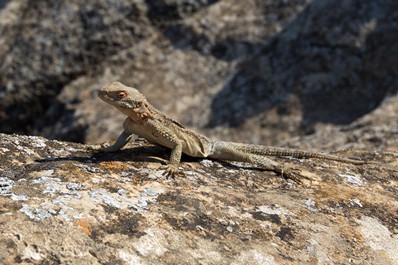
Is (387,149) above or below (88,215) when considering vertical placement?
above

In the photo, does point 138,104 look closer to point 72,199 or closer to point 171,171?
point 171,171

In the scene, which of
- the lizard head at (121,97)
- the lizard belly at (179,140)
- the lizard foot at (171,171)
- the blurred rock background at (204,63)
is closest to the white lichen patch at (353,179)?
the lizard belly at (179,140)

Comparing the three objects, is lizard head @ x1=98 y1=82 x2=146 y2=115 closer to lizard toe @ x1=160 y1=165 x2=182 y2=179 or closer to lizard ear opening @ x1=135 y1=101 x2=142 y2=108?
lizard ear opening @ x1=135 y1=101 x2=142 y2=108

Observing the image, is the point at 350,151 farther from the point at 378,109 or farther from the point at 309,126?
the point at 309,126

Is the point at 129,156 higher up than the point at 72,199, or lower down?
higher up

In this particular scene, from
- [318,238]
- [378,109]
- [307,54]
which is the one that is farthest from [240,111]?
[318,238]

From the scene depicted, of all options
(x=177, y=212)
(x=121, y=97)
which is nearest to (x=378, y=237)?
(x=177, y=212)
